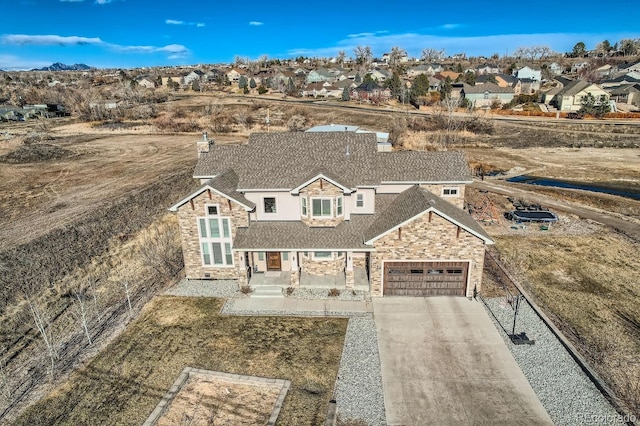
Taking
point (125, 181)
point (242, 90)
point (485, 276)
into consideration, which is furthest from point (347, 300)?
point (242, 90)

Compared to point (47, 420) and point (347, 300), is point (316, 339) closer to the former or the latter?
point (347, 300)

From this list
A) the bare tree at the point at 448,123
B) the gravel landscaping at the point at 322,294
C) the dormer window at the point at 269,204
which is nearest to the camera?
the gravel landscaping at the point at 322,294

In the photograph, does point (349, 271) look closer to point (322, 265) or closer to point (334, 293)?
point (334, 293)

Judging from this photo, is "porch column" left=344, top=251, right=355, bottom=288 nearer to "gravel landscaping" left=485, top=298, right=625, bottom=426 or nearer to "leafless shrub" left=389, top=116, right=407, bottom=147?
"gravel landscaping" left=485, top=298, right=625, bottom=426

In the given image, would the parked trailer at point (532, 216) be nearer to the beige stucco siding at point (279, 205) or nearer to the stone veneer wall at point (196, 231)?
the beige stucco siding at point (279, 205)

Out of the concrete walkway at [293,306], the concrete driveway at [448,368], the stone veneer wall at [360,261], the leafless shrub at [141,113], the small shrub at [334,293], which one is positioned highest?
the leafless shrub at [141,113]

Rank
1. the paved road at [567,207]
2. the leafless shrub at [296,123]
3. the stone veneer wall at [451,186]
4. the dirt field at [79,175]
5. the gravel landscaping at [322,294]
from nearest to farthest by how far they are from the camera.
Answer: the gravel landscaping at [322,294] → the stone veneer wall at [451,186] → the paved road at [567,207] → the dirt field at [79,175] → the leafless shrub at [296,123]

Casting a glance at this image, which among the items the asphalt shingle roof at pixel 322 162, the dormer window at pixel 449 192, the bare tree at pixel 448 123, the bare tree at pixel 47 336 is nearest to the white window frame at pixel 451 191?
the dormer window at pixel 449 192

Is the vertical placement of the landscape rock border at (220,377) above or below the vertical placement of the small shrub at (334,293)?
below
